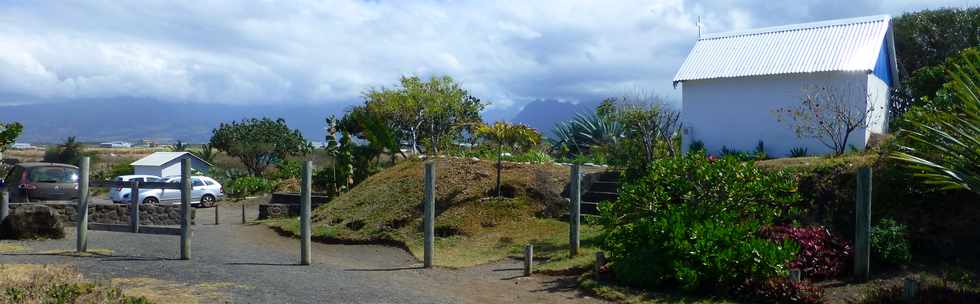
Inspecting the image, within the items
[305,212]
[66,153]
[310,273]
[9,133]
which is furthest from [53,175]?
[66,153]

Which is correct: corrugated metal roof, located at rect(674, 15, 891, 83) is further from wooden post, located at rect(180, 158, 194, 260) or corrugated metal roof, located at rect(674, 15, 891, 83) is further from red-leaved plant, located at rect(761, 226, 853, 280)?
wooden post, located at rect(180, 158, 194, 260)

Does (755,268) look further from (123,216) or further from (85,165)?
(123,216)

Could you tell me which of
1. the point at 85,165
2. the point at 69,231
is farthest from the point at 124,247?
the point at 69,231

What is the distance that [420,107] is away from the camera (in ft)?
116

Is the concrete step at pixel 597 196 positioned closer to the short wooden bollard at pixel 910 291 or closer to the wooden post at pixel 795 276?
the wooden post at pixel 795 276

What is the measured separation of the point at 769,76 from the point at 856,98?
89.4 inches

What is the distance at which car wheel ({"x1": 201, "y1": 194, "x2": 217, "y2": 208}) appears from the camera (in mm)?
31734

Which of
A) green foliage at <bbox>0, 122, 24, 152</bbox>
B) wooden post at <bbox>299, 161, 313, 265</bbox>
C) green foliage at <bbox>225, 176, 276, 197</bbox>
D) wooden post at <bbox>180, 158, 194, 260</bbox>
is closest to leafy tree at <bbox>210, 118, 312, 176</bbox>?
green foliage at <bbox>225, 176, 276, 197</bbox>

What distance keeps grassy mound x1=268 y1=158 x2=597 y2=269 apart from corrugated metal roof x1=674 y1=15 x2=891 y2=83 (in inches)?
268

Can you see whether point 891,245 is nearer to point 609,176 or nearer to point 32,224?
point 609,176

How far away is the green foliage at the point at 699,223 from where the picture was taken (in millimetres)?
8641

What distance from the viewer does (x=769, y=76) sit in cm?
2128

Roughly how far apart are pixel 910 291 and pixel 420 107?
2860cm

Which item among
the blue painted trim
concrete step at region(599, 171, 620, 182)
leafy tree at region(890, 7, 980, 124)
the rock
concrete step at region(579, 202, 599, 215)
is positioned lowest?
the rock
